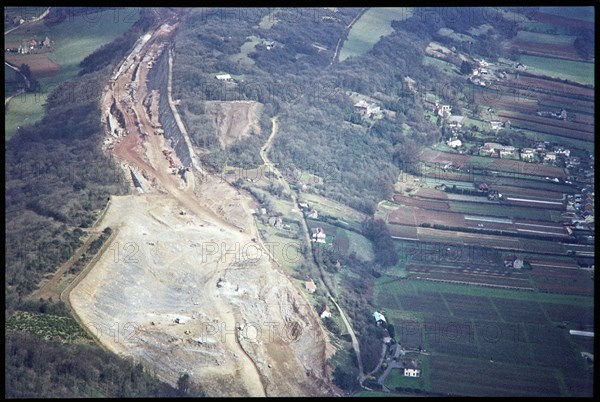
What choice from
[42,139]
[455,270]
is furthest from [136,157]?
[455,270]

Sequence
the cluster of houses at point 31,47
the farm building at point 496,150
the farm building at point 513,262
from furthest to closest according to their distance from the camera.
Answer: the farm building at point 496,150
the cluster of houses at point 31,47
the farm building at point 513,262

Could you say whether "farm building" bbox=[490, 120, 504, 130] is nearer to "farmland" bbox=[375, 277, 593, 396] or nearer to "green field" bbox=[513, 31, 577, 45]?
"green field" bbox=[513, 31, 577, 45]

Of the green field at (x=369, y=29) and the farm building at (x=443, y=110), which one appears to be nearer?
the farm building at (x=443, y=110)

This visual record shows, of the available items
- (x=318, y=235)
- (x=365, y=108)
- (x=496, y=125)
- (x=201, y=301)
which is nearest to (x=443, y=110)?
(x=496, y=125)

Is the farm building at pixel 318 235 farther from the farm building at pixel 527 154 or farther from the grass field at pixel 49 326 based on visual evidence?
A: the farm building at pixel 527 154

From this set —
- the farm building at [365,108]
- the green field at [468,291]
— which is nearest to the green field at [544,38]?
the farm building at [365,108]

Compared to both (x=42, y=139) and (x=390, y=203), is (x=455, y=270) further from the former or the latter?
(x=42, y=139)

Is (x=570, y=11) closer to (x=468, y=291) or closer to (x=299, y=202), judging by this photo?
(x=299, y=202)
